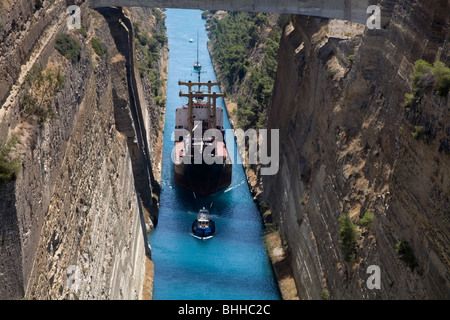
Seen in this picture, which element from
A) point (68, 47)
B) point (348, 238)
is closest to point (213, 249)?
point (348, 238)

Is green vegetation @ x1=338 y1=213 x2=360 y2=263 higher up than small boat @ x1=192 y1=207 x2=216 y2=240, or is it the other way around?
green vegetation @ x1=338 y1=213 x2=360 y2=263

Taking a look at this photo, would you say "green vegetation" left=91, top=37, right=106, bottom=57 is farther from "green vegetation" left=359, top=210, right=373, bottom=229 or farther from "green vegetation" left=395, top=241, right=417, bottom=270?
"green vegetation" left=395, top=241, right=417, bottom=270

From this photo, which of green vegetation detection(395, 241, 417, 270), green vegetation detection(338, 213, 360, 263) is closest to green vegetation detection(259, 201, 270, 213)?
green vegetation detection(338, 213, 360, 263)

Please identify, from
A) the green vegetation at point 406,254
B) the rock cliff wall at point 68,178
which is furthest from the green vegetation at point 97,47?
the green vegetation at point 406,254

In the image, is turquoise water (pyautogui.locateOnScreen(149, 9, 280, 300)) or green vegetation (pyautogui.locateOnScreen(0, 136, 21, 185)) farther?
turquoise water (pyautogui.locateOnScreen(149, 9, 280, 300))

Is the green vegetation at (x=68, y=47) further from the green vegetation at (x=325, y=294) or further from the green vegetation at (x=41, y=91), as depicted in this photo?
the green vegetation at (x=325, y=294)
